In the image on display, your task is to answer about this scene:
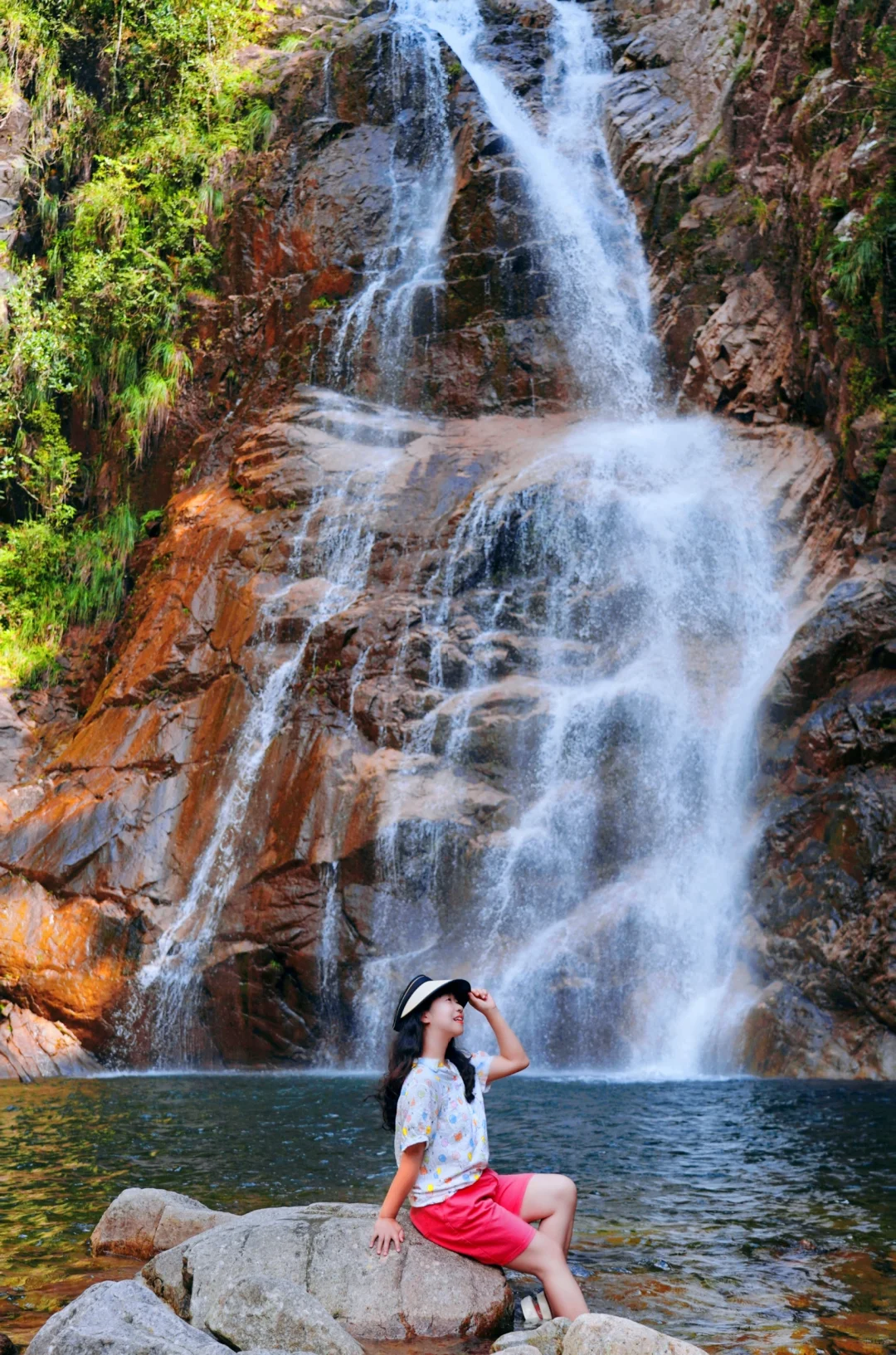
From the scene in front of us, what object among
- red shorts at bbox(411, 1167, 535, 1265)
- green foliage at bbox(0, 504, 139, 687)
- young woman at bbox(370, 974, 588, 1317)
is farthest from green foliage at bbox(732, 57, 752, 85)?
red shorts at bbox(411, 1167, 535, 1265)

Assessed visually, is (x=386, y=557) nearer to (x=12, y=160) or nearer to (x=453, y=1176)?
(x=453, y=1176)

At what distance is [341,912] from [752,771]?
202 inches

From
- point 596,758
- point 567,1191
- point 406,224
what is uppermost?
point 406,224

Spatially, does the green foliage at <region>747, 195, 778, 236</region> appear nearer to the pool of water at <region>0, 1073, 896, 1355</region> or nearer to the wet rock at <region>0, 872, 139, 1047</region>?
the pool of water at <region>0, 1073, 896, 1355</region>

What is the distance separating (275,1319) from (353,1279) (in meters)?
0.42

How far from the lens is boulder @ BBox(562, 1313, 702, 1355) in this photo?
377 cm

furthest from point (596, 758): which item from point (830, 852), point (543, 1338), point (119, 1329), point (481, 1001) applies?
point (119, 1329)

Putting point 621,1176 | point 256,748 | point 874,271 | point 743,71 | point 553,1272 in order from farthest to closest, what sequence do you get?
point 743,71, point 256,748, point 874,271, point 621,1176, point 553,1272

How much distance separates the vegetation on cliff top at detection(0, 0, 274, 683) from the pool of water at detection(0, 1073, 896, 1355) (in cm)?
1203

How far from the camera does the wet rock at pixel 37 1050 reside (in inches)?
552

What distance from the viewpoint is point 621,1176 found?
733 cm

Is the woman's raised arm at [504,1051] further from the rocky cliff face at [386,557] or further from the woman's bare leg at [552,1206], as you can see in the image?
the rocky cliff face at [386,557]

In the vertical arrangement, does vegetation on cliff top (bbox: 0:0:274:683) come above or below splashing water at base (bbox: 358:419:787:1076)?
above

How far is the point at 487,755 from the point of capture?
15109 millimetres
